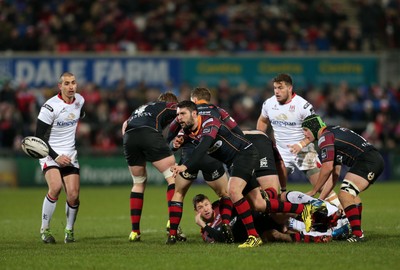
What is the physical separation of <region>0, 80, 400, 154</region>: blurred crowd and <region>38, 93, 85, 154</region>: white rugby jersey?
36.9 feet

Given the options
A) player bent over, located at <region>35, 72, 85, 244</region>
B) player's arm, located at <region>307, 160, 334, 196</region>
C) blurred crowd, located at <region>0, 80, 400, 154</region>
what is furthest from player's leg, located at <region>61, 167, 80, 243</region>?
blurred crowd, located at <region>0, 80, 400, 154</region>

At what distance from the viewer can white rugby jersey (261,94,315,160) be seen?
46.9ft

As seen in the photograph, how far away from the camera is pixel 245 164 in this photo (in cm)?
1148

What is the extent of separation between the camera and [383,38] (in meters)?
30.5

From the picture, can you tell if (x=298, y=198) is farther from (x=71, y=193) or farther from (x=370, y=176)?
(x=71, y=193)

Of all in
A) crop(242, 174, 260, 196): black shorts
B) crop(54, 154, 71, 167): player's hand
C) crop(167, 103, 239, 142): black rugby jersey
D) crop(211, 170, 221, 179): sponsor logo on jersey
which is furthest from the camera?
crop(54, 154, 71, 167): player's hand

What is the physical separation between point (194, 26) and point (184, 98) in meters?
5.42

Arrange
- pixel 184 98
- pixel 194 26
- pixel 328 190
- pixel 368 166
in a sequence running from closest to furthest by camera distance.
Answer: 1. pixel 368 166
2. pixel 328 190
3. pixel 184 98
4. pixel 194 26

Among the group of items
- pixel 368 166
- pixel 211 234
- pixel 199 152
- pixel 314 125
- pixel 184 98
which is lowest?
pixel 211 234

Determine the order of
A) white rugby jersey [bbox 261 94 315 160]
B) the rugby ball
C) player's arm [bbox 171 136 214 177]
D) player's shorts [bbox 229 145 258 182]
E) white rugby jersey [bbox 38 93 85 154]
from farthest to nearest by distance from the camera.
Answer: white rugby jersey [bbox 261 94 315 160] → white rugby jersey [bbox 38 93 85 154] → the rugby ball → player's shorts [bbox 229 145 258 182] → player's arm [bbox 171 136 214 177]

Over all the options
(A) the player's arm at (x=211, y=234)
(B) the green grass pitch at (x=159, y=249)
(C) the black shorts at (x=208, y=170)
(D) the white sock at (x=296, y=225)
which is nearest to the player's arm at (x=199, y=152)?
(C) the black shorts at (x=208, y=170)

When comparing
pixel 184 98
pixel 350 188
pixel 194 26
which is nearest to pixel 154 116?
pixel 350 188

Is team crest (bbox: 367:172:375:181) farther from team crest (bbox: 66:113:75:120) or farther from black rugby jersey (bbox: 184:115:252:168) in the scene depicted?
team crest (bbox: 66:113:75:120)

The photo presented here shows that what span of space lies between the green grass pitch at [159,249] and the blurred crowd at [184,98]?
6.68 metres
